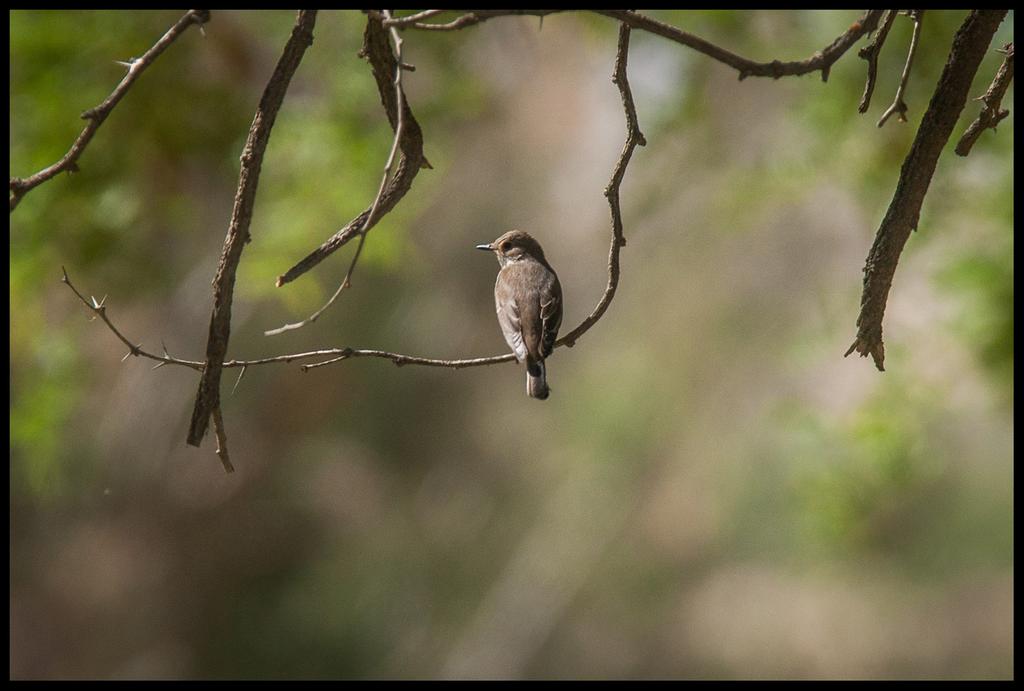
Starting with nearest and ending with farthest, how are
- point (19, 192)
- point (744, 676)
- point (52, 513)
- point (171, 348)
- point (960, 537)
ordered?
1. point (19, 192)
2. point (171, 348)
3. point (52, 513)
4. point (960, 537)
5. point (744, 676)

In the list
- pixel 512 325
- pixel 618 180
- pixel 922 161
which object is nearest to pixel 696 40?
pixel 618 180

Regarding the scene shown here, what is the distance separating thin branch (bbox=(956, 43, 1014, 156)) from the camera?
1.75m

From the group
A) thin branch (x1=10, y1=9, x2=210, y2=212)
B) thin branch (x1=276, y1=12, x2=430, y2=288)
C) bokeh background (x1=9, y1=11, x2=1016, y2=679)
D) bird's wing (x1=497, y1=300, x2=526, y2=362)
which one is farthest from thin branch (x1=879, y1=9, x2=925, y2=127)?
bokeh background (x1=9, y1=11, x2=1016, y2=679)

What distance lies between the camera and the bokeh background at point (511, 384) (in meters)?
4.20

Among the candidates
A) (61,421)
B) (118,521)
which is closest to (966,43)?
(61,421)

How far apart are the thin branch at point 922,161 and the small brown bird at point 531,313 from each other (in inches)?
23.6

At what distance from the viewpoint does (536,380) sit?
82.7 inches

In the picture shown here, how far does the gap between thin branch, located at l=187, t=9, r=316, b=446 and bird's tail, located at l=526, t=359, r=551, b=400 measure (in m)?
0.63

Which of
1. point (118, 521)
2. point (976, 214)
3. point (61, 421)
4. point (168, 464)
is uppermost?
point (976, 214)

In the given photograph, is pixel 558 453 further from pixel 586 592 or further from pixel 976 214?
pixel 976 214

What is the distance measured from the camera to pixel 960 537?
8.02 metres

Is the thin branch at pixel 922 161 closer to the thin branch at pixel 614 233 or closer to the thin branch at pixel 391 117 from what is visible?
the thin branch at pixel 614 233

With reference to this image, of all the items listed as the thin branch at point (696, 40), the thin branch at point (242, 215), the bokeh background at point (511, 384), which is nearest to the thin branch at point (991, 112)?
the thin branch at point (696, 40)

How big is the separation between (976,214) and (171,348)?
406 centimetres
